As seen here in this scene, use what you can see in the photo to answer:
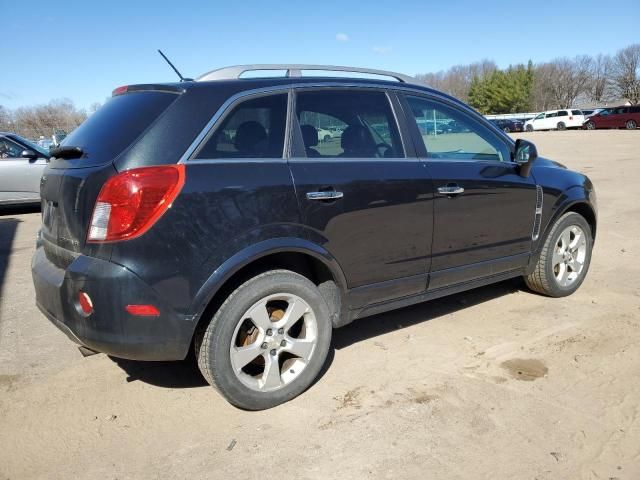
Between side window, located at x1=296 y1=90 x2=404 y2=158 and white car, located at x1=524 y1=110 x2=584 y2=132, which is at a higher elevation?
side window, located at x1=296 y1=90 x2=404 y2=158

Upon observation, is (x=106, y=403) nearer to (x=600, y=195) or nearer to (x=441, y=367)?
(x=441, y=367)

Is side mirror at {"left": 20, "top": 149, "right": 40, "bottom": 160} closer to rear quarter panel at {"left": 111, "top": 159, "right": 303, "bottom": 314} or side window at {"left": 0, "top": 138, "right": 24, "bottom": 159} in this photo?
side window at {"left": 0, "top": 138, "right": 24, "bottom": 159}

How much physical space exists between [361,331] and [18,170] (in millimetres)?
9037

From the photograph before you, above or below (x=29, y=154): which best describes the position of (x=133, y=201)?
above

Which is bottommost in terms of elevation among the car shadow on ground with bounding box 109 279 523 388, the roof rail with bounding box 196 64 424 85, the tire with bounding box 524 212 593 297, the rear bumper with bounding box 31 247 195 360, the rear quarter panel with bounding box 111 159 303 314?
the car shadow on ground with bounding box 109 279 523 388

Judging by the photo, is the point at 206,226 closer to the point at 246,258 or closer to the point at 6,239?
the point at 246,258

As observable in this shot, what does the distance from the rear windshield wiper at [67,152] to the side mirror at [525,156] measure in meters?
3.17

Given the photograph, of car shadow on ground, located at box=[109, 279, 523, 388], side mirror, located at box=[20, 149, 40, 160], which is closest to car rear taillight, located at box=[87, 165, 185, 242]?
car shadow on ground, located at box=[109, 279, 523, 388]

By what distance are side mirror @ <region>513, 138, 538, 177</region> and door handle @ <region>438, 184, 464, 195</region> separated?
776 mm

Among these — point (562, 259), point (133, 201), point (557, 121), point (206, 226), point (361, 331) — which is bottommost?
point (361, 331)

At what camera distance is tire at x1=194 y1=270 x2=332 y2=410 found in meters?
2.85

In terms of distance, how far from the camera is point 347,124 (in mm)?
3484

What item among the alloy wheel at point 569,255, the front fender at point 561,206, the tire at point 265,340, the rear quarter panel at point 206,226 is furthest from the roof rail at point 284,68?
the alloy wheel at point 569,255

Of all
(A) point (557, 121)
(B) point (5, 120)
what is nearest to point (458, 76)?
(A) point (557, 121)
